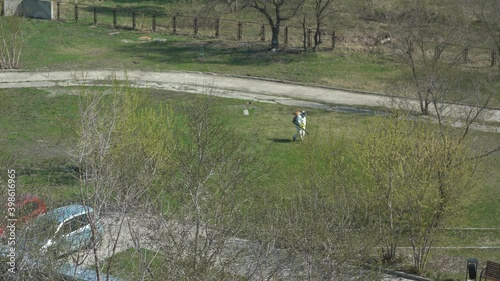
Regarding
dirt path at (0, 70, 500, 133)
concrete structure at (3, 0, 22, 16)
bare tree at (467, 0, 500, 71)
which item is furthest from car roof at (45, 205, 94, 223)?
concrete structure at (3, 0, 22, 16)

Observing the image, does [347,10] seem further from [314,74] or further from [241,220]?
[241,220]

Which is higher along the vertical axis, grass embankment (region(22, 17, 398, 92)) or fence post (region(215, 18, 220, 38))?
fence post (region(215, 18, 220, 38))

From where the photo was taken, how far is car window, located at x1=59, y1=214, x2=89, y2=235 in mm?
17438

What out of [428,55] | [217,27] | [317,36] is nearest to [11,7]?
[217,27]

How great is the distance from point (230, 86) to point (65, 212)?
20642 mm

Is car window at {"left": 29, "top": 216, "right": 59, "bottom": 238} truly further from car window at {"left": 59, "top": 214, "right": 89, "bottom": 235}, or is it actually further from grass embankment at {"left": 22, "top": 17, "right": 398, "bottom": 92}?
grass embankment at {"left": 22, "top": 17, "right": 398, "bottom": 92}

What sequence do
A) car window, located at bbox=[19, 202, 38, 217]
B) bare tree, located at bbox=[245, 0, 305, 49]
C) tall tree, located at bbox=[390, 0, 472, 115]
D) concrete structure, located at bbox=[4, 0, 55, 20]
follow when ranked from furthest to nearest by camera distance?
concrete structure, located at bbox=[4, 0, 55, 20]
bare tree, located at bbox=[245, 0, 305, 49]
tall tree, located at bbox=[390, 0, 472, 115]
car window, located at bbox=[19, 202, 38, 217]

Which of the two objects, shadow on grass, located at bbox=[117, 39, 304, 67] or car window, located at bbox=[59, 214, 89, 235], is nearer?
car window, located at bbox=[59, 214, 89, 235]

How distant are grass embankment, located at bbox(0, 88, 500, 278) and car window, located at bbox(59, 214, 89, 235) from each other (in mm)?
1137

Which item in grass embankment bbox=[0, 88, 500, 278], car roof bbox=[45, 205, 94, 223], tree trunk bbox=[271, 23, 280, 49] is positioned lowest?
grass embankment bbox=[0, 88, 500, 278]

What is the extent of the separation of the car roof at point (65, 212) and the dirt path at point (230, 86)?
17132 mm

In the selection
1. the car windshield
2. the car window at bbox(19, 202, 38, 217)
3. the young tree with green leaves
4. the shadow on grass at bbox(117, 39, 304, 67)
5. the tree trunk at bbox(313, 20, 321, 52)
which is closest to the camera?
the car windshield

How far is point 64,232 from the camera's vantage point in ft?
56.7

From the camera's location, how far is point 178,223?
1747cm
